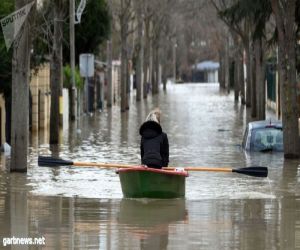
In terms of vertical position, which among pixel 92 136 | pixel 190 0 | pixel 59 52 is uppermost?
pixel 190 0

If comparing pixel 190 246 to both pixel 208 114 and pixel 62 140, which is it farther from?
pixel 208 114

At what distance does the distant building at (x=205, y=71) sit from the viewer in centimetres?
15150

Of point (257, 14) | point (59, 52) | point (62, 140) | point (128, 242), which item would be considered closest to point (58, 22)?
A: point (59, 52)

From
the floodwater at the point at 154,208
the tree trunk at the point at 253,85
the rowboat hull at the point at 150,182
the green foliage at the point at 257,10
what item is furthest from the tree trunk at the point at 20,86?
the tree trunk at the point at 253,85

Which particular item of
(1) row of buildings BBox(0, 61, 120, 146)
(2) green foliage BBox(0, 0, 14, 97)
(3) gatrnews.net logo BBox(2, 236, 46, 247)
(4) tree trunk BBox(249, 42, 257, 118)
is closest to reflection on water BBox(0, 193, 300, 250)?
(3) gatrnews.net logo BBox(2, 236, 46, 247)

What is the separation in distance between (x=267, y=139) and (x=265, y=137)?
11 centimetres

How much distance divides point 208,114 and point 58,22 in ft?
70.6

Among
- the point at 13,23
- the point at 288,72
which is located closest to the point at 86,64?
the point at 288,72

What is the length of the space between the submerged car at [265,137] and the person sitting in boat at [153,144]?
11000 millimetres

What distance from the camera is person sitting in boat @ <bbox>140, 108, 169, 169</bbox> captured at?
15.1 m

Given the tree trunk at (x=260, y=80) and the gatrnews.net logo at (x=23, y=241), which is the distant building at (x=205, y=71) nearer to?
the tree trunk at (x=260, y=80)

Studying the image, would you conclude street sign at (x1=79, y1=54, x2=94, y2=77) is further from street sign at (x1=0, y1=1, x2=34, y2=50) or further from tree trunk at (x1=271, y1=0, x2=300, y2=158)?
street sign at (x1=0, y1=1, x2=34, y2=50)

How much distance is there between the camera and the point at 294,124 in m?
23.4

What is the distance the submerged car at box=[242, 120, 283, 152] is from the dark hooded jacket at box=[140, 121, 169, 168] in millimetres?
11003
